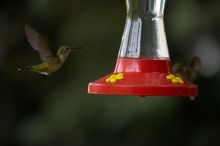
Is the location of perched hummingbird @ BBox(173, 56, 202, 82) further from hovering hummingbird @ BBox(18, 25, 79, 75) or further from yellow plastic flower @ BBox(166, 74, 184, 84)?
yellow plastic flower @ BBox(166, 74, 184, 84)

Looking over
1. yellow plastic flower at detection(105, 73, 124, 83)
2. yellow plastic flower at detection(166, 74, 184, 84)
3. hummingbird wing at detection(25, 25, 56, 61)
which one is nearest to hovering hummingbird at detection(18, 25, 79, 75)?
hummingbird wing at detection(25, 25, 56, 61)

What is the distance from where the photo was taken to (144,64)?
4.01m

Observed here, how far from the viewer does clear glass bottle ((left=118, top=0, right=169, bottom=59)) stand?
4156 millimetres

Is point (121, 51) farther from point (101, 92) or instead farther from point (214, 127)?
point (214, 127)

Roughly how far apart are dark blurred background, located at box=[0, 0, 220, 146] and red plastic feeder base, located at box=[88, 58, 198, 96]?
3753mm

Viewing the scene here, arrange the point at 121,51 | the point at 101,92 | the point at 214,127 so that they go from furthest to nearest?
the point at 214,127 → the point at 121,51 → the point at 101,92

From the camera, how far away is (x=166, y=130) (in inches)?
335

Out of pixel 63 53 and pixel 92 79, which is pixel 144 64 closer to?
pixel 63 53

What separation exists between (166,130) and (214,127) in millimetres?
629

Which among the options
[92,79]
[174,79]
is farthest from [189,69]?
[92,79]

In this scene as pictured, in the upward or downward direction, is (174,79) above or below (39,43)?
below

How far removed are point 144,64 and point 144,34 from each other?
0.28m

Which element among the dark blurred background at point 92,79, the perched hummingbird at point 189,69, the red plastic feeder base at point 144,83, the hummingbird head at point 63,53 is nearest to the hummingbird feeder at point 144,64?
the red plastic feeder base at point 144,83

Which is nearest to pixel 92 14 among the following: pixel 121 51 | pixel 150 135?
pixel 150 135
